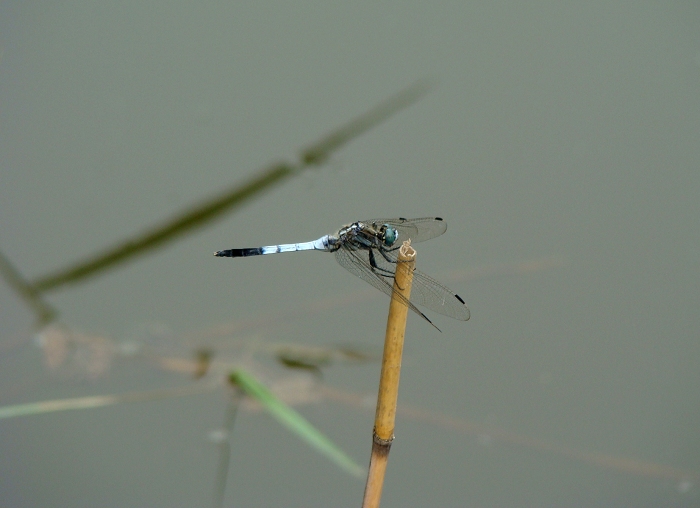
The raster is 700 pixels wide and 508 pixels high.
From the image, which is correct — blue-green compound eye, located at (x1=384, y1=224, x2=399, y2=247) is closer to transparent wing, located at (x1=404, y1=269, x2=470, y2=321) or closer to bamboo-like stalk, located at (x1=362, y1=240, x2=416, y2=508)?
transparent wing, located at (x1=404, y1=269, x2=470, y2=321)

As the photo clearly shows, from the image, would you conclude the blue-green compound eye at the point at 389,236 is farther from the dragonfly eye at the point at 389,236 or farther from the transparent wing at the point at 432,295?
the transparent wing at the point at 432,295

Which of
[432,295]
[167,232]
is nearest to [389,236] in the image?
[432,295]

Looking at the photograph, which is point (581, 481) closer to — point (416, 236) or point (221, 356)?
point (416, 236)

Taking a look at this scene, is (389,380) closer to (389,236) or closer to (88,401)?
(389,236)

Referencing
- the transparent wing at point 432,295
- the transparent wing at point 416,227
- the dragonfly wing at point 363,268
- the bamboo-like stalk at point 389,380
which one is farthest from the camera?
the transparent wing at point 416,227

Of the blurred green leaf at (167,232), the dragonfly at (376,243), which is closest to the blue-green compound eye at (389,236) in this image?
the dragonfly at (376,243)

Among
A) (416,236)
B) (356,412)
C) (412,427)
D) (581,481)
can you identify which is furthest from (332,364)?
(581,481)
